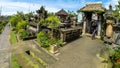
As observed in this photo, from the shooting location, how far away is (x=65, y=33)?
67.9ft

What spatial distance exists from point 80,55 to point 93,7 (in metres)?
9.82

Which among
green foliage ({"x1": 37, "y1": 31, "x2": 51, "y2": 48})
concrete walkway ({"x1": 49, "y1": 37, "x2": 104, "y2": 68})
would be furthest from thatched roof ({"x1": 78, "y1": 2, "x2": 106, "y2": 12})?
A: green foliage ({"x1": 37, "y1": 31, "x2": 51, "y2": 48})

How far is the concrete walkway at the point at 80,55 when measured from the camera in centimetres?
1445

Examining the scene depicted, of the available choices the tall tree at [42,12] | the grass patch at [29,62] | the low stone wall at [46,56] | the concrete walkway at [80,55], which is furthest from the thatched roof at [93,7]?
the grass patch at [29,62]

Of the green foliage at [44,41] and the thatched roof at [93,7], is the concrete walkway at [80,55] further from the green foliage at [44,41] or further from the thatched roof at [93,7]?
the thatched roof at [93,7]

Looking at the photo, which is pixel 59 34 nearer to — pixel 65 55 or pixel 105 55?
pixel 65 55

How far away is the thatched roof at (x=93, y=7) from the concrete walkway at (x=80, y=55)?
466cm

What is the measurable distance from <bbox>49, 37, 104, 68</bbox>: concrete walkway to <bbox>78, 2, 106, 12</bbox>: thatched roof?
4.66m

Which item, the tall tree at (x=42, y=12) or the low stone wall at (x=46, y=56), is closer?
the low stone wall at (x=46, y=56)

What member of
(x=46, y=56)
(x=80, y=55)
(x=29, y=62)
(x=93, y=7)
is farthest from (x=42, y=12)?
(x=80, y=55)

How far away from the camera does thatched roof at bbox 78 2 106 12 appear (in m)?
22.6

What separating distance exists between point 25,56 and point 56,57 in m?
4.48

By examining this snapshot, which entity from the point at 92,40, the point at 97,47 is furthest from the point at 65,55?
the point at 92,40

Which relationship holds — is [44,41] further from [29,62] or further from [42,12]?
[42,12]
